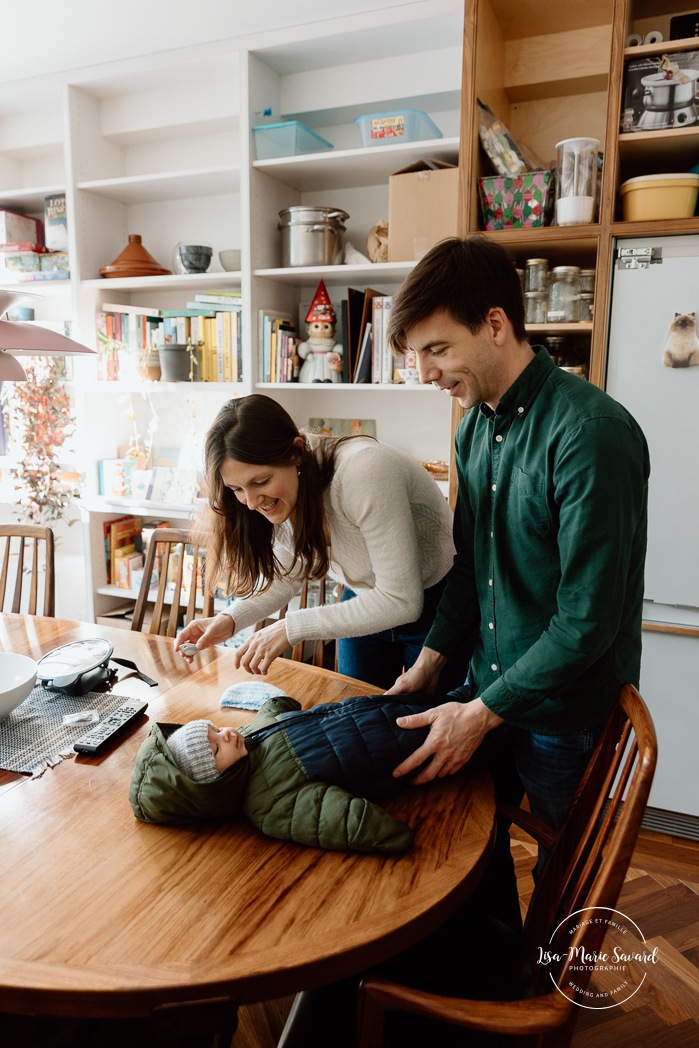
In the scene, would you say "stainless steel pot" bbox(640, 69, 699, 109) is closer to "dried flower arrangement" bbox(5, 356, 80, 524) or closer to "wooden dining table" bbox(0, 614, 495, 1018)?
"wooden dining table" bbox(0, 614, 495, 1018)

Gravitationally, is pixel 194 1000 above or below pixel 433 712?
below

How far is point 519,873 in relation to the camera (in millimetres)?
2168

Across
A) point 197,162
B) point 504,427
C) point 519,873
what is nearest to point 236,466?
point 504,427

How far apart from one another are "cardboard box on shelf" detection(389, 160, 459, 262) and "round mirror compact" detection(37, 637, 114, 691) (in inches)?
66.5

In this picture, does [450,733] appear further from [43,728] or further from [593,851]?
[43,728]

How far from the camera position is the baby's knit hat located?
3.57 ft

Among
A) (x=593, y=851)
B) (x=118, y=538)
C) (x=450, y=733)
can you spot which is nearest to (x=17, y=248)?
(x=118, y=538)

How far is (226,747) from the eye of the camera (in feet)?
3.65

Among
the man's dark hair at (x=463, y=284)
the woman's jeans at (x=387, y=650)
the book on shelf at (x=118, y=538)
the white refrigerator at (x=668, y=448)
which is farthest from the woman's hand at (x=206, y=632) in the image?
the book on shelf at (x=118, y=538)

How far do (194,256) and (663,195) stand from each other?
1810 mm

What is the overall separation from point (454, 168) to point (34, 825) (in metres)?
2.30

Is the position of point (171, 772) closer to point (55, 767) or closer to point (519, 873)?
point (55, 767)

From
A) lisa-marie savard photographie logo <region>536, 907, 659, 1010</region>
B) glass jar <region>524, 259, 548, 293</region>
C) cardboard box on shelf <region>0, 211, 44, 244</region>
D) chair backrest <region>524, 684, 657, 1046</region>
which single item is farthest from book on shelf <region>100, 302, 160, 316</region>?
lisa-marie savard photographie logo <region>536, 907, 659, 1010</region>

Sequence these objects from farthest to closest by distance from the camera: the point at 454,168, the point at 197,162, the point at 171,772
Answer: the point at 197,162
the point at 454,168
the point at 171,772
